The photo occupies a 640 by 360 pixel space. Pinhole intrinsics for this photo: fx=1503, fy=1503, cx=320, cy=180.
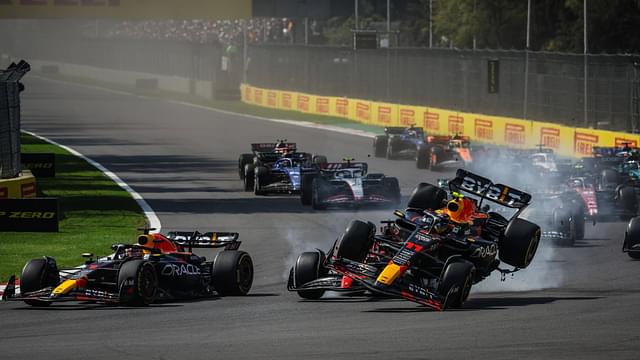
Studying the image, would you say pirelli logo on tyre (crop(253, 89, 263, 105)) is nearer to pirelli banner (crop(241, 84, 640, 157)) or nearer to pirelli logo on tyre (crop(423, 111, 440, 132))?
pirelli banner (crop(241, 84, 640, 157))

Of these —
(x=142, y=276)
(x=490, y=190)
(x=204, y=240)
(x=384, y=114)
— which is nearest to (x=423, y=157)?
(x=490, y=190)

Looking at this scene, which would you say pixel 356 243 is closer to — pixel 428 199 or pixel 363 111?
pixel 428 199

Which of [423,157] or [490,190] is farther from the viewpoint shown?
[423,157]

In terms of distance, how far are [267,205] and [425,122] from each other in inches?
1261

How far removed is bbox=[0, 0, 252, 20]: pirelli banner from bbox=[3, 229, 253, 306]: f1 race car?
1796 inches

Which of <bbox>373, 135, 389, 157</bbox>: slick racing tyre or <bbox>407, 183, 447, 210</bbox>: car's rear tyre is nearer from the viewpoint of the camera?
<bbox>407, 183, 447, 210</bbox>: car's rear tyre

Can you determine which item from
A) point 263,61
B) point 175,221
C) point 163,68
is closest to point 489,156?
point 175,221

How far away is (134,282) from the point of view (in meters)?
20.6

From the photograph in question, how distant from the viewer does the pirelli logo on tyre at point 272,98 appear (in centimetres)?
9381

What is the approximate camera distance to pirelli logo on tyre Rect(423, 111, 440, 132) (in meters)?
67.7

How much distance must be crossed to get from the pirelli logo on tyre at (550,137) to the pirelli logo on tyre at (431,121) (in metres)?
10.9

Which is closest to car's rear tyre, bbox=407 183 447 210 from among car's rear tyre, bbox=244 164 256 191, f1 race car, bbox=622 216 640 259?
f1 race car, bbox=622 216 640 259

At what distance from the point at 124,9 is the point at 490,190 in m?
50.0

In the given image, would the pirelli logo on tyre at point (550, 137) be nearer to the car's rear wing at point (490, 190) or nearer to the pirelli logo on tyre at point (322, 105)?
the pirelli logo on tyre at point (322, 105)
